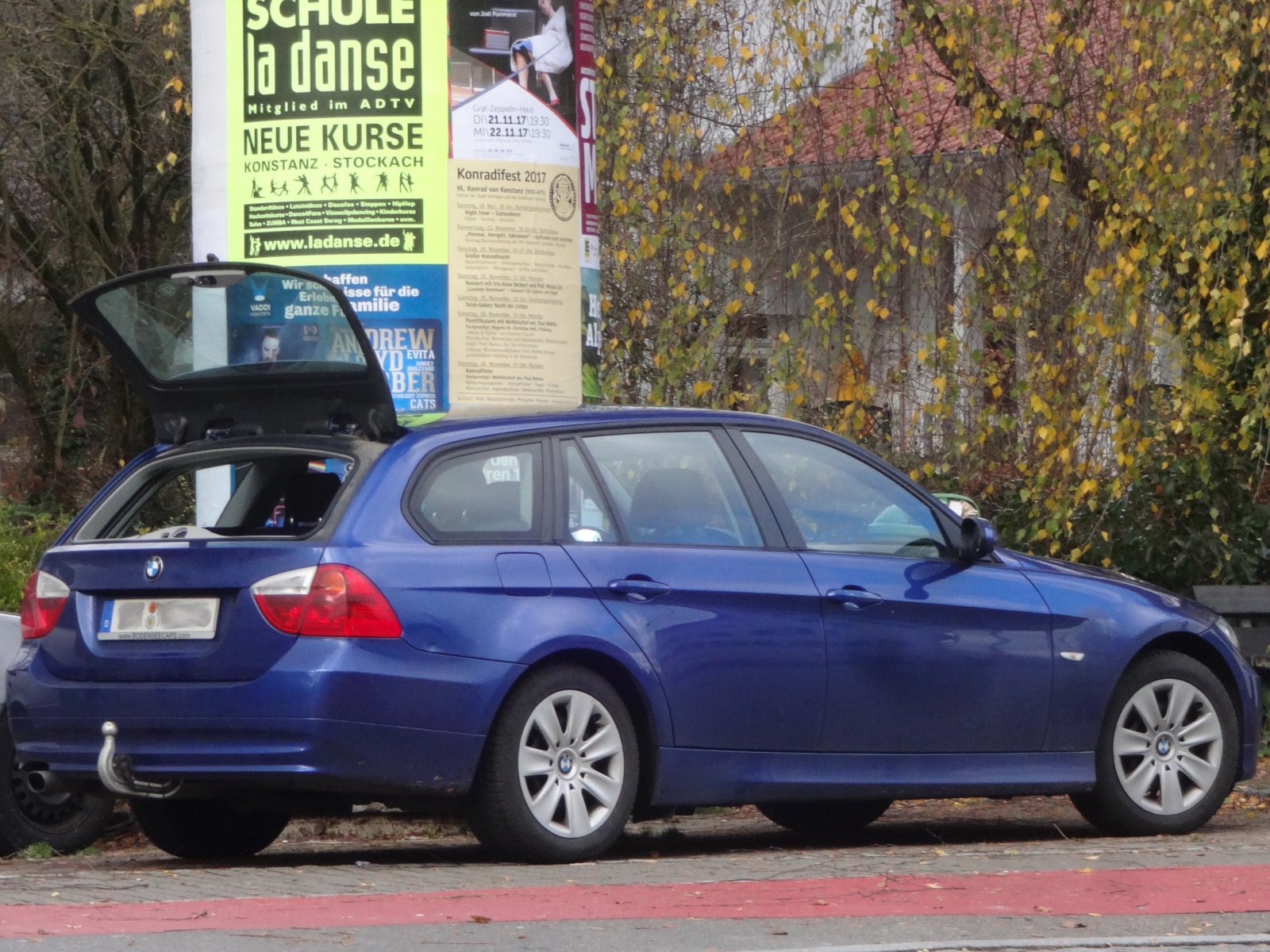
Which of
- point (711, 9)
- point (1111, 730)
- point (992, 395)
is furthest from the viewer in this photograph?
point (711, 9)

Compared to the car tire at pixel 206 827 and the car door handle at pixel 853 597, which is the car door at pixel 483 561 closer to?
the car door handle at pixel 853 597

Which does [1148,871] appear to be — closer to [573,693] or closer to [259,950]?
[573,693]

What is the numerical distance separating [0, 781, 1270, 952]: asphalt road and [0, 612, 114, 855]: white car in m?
0.13

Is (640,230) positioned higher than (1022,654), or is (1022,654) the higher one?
(640,230)

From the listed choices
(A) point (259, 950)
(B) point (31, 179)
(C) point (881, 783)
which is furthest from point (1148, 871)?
(B) point (31, 179)

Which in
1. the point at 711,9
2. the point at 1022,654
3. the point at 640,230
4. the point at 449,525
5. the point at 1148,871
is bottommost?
the point at 1148,871

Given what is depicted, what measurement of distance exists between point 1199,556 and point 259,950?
8.96 metres

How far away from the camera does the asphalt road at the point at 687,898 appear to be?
5383 mm

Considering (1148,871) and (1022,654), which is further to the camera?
(1022,654)

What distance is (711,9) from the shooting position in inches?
556

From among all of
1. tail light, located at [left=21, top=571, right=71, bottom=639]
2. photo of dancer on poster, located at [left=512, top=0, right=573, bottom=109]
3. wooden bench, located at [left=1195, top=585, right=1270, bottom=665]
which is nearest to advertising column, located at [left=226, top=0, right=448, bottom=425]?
photo of dancer on poster, located at [left=512, top=0, right=573, bottom=109]

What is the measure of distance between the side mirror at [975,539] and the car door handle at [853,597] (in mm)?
509

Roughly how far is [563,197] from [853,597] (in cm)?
305

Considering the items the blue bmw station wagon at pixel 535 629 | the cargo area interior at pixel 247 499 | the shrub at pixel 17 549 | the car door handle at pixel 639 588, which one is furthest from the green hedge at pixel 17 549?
the car door handle at pixel 639 588
